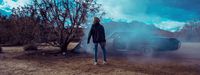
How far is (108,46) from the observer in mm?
14367

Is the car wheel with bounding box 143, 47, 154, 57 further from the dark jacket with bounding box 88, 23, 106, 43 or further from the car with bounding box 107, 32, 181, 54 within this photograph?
the dark jacket with bounding box 88, 23, 106, 43

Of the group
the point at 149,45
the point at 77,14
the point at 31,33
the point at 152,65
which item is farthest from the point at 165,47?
the point at 31,33

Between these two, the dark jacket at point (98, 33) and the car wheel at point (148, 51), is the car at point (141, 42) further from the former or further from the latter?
the dark jacket at point (98, 33)

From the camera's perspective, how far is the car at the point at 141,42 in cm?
1318

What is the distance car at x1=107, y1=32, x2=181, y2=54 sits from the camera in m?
13.2

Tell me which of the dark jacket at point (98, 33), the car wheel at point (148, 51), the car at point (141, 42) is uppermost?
the dark jacket at point (98, 33)

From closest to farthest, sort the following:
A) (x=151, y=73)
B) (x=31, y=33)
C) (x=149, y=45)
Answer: (x=151, y=73) < (x=149, y=45) < (x=31, y=33)

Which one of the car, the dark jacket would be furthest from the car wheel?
the dark jacket

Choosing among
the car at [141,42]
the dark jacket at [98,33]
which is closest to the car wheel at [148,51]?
the car at [141,42]

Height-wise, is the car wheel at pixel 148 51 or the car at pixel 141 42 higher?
the car at pixel 141 42

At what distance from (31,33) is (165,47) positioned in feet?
22.0

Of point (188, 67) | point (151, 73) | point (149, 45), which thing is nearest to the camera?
point (151, 73)

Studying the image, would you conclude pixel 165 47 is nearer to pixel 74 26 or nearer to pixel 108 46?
pixel 108 46

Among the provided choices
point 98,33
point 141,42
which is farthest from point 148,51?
point 98,33
